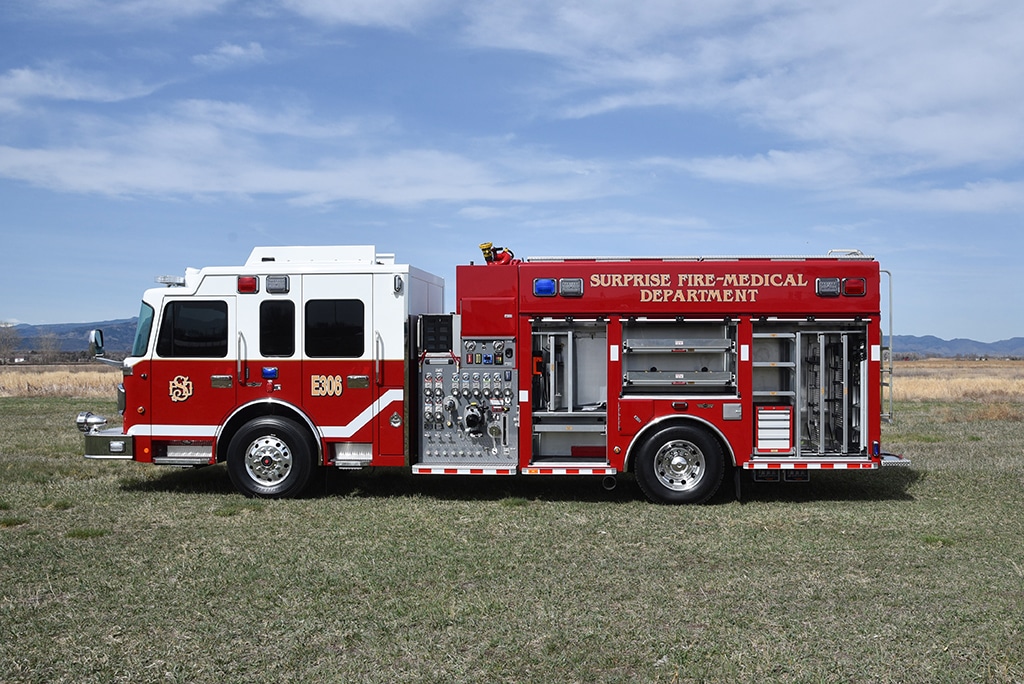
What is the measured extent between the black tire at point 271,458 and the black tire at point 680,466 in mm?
3836

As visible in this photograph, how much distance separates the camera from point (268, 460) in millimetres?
10258

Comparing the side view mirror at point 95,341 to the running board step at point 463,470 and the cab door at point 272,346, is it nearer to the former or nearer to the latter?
the cab door at point 272,346

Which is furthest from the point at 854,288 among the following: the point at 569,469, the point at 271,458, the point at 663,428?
the point at 271,458

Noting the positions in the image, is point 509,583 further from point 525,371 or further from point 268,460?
point 268,460

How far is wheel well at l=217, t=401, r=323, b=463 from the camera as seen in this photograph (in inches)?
403

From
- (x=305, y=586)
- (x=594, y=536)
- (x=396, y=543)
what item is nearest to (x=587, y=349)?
(x=594, y=536)

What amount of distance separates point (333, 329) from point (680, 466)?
4.25 m

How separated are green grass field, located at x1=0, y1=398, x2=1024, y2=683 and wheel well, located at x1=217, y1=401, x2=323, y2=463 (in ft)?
2.14

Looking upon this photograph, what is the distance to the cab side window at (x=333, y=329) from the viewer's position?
33.4ft

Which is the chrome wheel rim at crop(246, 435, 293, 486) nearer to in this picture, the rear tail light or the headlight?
the headlight

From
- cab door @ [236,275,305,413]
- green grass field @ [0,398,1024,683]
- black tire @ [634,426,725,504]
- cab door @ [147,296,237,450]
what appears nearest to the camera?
green grass field @ [0,398,1024,683]

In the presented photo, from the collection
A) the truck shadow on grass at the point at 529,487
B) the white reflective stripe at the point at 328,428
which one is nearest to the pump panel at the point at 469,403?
the white reflective stripe at the point at 328,428

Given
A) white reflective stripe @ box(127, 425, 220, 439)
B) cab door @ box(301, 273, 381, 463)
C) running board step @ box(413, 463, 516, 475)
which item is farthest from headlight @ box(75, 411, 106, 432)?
running board step @ box(413, 463, 516, 475)

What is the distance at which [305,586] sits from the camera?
6668mm
